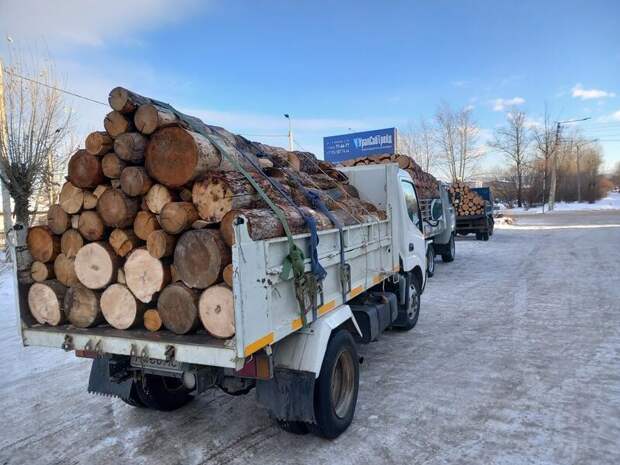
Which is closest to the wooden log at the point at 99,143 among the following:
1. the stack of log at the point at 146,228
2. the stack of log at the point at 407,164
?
the stack of log at the point at 146,228

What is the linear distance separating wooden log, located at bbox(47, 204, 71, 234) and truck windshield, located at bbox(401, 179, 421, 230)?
4302 millimetres

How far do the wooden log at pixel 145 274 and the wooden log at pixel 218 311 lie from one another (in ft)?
1.16

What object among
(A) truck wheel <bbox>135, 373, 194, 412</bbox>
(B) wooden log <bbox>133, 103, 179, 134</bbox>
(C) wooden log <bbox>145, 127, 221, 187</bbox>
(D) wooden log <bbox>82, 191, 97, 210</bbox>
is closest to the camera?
(C) wooden log <bbox>145, 127, 221, 187</bbox>

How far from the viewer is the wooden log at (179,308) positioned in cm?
300

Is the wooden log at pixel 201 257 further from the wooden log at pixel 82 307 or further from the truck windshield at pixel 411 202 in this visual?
the truck windshield at pixel 411 202

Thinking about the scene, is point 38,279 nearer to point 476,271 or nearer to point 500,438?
point 500,438

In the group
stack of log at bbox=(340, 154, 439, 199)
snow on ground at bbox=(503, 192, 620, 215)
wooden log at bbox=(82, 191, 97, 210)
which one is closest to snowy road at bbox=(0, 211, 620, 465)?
wooden log at bbox=(82, 191, 97, 210)

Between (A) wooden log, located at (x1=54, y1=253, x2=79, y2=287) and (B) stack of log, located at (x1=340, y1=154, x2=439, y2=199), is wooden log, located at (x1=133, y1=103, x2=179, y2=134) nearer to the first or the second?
(A) wooden log, located at (x1=54, y1=253, x2=79, y2=287)

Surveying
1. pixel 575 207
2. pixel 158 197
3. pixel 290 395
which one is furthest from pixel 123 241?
pixel 575 207

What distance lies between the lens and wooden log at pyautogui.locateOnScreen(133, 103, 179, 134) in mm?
3256

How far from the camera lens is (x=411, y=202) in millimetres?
6758

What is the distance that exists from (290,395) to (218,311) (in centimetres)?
97

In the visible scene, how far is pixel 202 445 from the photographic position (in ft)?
12.0

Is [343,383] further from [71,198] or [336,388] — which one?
[71,198]
